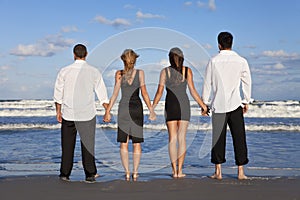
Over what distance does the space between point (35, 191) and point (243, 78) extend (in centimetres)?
285

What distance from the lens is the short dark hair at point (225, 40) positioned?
4.97 metres

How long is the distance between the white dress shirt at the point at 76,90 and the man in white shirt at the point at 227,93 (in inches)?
57.9

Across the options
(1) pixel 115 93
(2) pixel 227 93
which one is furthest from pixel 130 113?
(2) pixel 227 93

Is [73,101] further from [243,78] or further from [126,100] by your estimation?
[243,78]

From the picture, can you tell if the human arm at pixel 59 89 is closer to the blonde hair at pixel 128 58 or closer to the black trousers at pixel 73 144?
the black trousers at pixel 73 144

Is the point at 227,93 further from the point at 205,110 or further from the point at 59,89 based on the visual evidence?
the point at 59,89

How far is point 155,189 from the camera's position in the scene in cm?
447

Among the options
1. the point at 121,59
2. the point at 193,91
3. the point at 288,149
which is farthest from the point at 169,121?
the point at 288,149

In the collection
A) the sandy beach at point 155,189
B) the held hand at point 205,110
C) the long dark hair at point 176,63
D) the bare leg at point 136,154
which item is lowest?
the sandy beach at point 155,189

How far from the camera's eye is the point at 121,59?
5.12 metres

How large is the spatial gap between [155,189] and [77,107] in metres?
1.46

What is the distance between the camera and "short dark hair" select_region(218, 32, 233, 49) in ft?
16.3

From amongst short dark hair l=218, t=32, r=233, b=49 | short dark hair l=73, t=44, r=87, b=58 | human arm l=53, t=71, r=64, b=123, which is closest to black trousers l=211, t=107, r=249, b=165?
short dark hair l=218, t=32, r=233, b=49

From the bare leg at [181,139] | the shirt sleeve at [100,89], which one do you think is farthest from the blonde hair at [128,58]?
the bare leg at [181,139]
